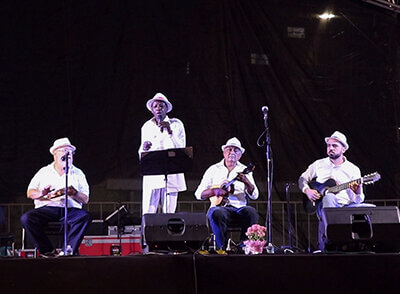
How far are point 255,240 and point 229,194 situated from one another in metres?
0.91

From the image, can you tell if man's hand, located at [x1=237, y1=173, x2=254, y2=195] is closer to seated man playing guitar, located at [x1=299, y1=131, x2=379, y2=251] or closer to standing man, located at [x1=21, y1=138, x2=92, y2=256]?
seated man playing guitar, located at [x1=299, y1=131, x2=379, y2=251]

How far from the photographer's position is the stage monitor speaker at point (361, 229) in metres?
4.08

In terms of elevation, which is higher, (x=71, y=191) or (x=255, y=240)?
(x=71, y=191)

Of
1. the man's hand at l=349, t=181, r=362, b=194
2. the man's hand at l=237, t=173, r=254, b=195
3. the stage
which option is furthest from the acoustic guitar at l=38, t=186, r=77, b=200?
the stage

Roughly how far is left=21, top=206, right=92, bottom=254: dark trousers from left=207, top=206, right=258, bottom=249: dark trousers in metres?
1.29

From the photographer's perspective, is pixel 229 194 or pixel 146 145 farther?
pixel 229 194

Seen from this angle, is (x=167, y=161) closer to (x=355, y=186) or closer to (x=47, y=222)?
(x=47, y=222)

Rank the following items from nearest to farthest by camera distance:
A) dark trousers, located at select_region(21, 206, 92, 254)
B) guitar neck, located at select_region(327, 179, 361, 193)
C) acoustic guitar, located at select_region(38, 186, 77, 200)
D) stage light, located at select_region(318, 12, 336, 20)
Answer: dark trousers, located at select_region(21, 206, 92, 254) < acoustic guitar, located at select_region(38, 186, 77, 200) < guitar neck, located at select_region(327, 179, 361, 193) < stage light, located at select_region(318, 12, 336, 20)

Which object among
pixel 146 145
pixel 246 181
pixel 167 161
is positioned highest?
pixel 146 145

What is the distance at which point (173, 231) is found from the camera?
443 cm

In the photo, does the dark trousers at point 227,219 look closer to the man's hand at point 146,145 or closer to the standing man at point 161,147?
the standing man at point 161,147

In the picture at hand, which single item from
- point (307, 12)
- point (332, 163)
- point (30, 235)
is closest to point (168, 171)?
point (30, 235)

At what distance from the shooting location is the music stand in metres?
5.64

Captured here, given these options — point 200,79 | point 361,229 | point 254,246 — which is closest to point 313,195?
point 254,246
